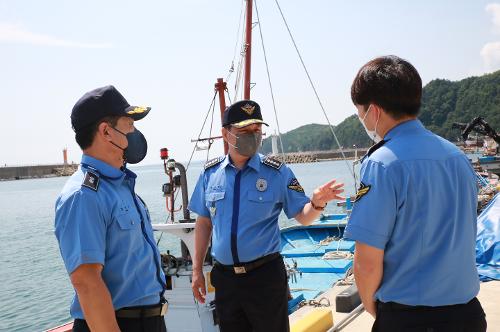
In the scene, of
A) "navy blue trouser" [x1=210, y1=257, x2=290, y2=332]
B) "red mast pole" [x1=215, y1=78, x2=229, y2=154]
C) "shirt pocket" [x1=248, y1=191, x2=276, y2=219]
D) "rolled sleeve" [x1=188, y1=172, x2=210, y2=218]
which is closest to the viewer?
"navy blue trouser" [x1=210, y1=257, x2=290, y2=332]

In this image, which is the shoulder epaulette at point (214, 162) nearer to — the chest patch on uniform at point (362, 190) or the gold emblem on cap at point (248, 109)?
the gold emblem on cap at point (248, 109)

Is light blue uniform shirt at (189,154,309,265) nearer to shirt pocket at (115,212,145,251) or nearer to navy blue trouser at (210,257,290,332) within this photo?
navy blue trouser at (210,257,290,332)

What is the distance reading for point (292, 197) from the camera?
114 inches

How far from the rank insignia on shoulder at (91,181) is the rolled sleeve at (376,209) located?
96 cm

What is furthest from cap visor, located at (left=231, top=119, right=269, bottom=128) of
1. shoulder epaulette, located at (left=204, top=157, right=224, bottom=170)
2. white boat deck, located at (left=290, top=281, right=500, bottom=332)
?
white boat deck, located at (left=290, top=281, right=500, bottom=332)

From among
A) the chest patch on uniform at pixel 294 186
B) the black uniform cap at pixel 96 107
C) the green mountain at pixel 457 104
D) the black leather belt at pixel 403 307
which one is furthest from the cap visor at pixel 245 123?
the green mountain at pixel 457 104

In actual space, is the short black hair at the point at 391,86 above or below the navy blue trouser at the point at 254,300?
above

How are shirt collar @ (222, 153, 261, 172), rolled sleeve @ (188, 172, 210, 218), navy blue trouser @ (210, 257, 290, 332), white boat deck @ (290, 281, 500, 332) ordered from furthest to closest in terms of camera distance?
→ white boat deck @ (290, 281, 500, 332) < rolled sleeve @ (188, 172, 210, 218) < shirt collar @ (222, 153, 261, 172) < navy blue trouser @ (210, 257, 290, 332)

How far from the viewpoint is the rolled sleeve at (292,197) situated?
285 centimetres

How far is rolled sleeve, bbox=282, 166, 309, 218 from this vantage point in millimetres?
2850

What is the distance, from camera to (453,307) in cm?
160

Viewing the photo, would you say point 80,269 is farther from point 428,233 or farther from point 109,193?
point 428,233

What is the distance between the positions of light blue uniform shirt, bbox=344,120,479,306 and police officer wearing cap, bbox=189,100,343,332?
3.16ft

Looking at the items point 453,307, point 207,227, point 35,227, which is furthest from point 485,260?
point 35,227
